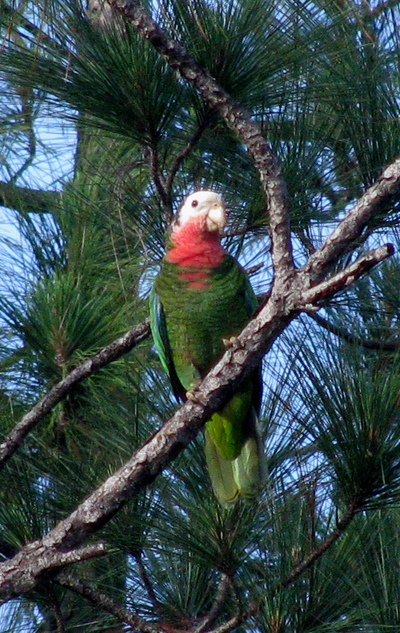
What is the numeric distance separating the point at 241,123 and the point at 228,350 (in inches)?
15.6

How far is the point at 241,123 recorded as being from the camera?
1.59 metres

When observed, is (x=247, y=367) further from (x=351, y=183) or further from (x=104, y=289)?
(x=104, y=289)

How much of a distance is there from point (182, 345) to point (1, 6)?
2.87 ft

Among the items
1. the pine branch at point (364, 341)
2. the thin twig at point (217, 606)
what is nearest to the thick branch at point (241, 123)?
the pine branch at point (364, 341)

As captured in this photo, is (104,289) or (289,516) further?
(104,289)

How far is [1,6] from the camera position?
73.2 inches

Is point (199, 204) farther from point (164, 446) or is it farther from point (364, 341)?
point (164, 446)

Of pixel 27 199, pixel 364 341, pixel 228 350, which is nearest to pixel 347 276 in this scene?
pixel 228 350

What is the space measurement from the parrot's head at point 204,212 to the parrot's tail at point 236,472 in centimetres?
50

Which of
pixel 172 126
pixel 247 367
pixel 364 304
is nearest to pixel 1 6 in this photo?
pixel 172 126

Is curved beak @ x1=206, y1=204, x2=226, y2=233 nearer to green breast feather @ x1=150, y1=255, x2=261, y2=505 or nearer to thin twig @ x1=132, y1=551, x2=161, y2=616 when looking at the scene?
green breast feather @ x1=150, y1=255, x2=261, y2=505

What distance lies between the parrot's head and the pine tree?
0.05 meters

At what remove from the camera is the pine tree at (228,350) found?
5.01 feet

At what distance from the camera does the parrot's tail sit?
1.82 metres
